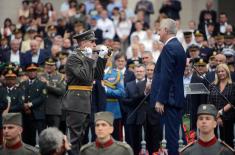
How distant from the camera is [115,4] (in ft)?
A: 89.6

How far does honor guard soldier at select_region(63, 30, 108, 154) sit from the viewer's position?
14.3m

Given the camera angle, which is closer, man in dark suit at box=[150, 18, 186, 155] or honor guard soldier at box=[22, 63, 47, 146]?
man in dark suit at box=[150, 18, 186, 155]

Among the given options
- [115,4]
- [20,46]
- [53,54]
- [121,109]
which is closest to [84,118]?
[121,109]

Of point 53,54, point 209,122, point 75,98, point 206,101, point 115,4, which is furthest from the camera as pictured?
point 115,4

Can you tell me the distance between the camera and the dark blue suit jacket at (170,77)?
44.1ft

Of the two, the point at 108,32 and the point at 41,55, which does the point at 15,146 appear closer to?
the point at 41,55

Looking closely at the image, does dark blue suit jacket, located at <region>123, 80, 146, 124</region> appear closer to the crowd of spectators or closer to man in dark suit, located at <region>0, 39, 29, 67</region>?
the crowd of spectators

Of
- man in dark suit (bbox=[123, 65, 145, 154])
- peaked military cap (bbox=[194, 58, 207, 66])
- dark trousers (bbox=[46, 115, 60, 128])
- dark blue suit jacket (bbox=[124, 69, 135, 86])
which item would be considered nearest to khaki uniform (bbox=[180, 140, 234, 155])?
man in dark suit (bbox=[123, 65, 145, 154])

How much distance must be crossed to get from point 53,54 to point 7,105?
13.3 ft

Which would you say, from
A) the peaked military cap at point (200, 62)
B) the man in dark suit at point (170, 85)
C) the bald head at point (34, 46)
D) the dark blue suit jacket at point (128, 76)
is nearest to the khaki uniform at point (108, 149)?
the man in dark suit at point (170, 85)

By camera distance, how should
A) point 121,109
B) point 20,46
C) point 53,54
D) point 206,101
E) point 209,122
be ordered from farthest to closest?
1. point 20,46
2. point 53,54
3. point 121,109
4. point 206,101
5. point 209,122

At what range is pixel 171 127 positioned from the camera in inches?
535

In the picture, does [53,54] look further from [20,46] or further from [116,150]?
[116,150]

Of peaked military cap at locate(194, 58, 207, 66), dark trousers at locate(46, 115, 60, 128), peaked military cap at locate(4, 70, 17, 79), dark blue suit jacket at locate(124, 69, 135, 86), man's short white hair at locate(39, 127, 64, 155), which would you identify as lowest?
dark trousers at locate(46, 115, 60, 128)
